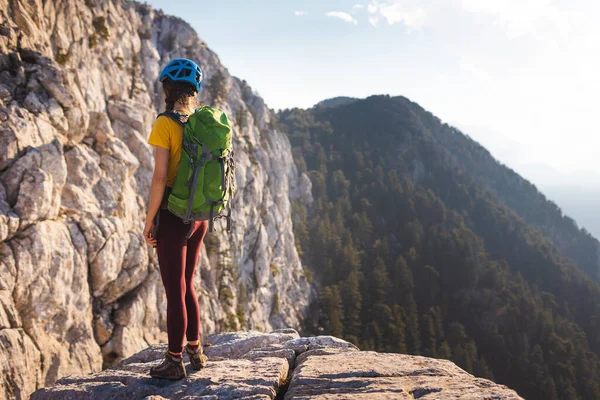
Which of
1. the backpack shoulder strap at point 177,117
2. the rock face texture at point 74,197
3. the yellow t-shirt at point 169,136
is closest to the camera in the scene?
the yellow t-shirt at point 169,136

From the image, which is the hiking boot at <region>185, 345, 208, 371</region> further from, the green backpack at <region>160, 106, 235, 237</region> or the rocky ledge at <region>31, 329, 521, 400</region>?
the green backpack at <region>160, 106, 235, 237</region>

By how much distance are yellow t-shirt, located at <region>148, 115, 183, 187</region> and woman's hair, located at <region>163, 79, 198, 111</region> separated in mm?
375

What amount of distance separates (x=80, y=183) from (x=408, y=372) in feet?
72.3

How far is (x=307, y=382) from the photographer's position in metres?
4.91

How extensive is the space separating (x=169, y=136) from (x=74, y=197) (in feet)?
61.6

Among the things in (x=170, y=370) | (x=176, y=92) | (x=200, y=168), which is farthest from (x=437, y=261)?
(x=176, y=92)

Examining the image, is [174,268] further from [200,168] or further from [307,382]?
[307,382]

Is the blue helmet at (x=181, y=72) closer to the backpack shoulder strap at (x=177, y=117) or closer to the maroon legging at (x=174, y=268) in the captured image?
the backpack shoulder strap at (x=177, y=117)

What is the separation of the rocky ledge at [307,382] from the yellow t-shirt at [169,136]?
121 inches

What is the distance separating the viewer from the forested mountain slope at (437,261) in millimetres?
70812

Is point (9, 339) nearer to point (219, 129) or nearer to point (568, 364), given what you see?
point (219, 129)

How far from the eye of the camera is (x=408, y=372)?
17.3 feet

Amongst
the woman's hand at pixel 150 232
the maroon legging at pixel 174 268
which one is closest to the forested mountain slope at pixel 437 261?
the maroon legging at pixel 174 268

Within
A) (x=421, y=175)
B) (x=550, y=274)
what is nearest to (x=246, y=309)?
(x=550, y=274)
